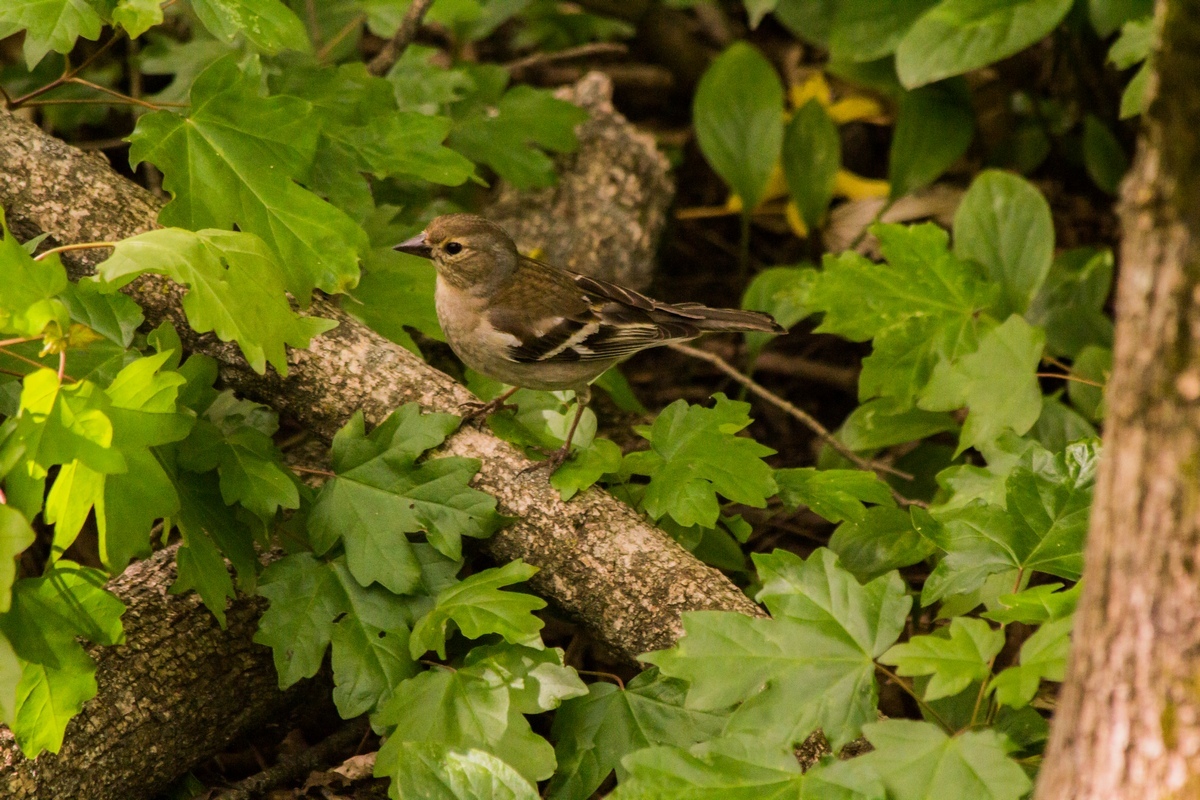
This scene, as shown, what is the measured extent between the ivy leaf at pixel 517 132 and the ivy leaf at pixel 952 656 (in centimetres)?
384

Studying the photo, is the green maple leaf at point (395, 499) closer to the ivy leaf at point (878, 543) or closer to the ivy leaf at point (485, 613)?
the ivy leaf at point (485, 613)

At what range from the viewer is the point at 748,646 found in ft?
9.32

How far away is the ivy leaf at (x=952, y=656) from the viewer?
2.61 metres

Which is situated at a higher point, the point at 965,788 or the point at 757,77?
the point at 757,77

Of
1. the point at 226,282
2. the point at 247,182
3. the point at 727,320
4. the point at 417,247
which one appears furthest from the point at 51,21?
the point at 727,320

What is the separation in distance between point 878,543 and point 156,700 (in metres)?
2.58

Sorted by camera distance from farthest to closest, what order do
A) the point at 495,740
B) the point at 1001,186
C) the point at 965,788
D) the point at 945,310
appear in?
the point at 1001,186
the point at 945,310
the point at 495,740
the point at 965,788

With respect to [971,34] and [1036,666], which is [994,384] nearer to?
[1036,666]

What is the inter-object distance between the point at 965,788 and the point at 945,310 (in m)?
2.60

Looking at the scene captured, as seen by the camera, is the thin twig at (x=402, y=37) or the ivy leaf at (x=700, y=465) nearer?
the ivy leaf at (x=700, y=465)

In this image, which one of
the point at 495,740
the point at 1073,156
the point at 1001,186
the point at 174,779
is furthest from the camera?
the point at 1073,156

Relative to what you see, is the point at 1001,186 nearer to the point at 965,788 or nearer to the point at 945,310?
the point at 945,310

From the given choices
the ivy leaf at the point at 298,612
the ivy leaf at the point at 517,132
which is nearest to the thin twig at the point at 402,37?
the ivy leaf at the point at 517,132

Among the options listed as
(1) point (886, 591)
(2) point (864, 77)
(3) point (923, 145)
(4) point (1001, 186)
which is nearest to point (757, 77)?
(2) point (864, 77)
